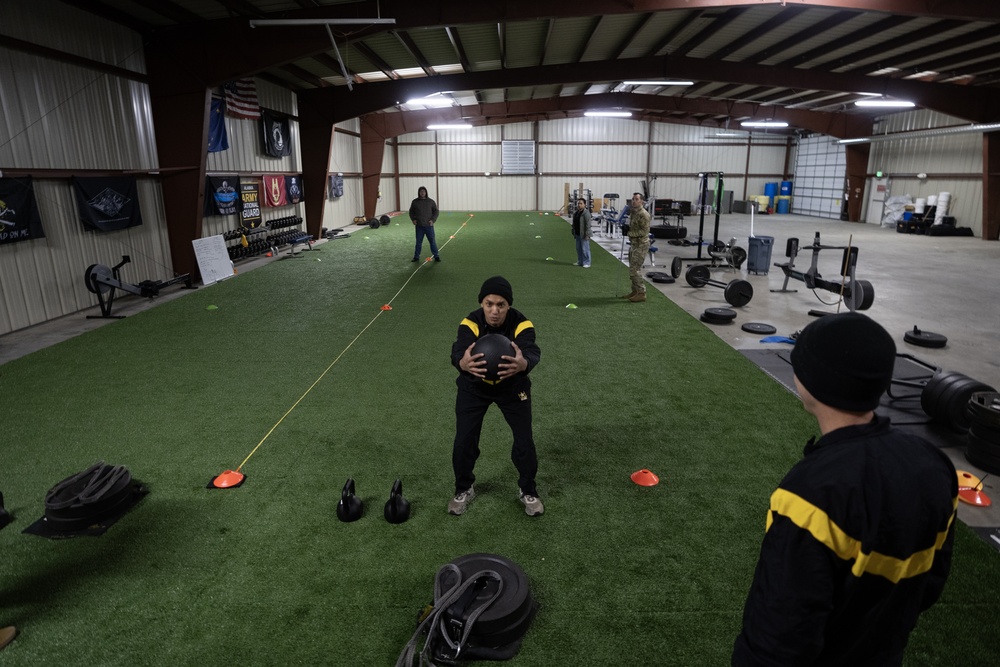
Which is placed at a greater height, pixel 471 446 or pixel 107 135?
pixel 107 135

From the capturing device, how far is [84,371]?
7086mm

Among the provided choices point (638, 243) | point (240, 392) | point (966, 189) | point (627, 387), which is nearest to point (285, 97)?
point (638, 243)

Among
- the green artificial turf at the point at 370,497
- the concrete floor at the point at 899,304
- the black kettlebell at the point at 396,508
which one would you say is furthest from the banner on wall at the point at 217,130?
the black kettlebell at the point at 396,508

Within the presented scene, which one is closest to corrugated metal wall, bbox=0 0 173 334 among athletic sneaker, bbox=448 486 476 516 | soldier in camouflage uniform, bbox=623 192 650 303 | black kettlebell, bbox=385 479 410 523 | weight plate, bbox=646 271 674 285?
black kettlebell, bbox=385 479 410 523

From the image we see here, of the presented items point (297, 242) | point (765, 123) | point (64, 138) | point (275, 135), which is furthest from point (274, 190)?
point (765, 123)

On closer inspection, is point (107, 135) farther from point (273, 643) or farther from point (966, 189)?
point (966, 189)

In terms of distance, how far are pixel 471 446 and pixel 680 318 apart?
6.55 m

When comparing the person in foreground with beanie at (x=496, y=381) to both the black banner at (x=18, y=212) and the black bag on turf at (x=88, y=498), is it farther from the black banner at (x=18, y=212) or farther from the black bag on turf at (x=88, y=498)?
the black banner at (x=18, y=212)

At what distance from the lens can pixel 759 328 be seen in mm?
8789

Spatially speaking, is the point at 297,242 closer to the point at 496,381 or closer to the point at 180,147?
the point at 180,147

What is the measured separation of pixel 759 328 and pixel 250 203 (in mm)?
13599

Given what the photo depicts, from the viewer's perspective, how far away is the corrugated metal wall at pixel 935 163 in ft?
71.3

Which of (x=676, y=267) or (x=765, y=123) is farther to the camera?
(x=765, y=123)

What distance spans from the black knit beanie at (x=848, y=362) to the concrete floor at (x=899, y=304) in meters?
3.39
